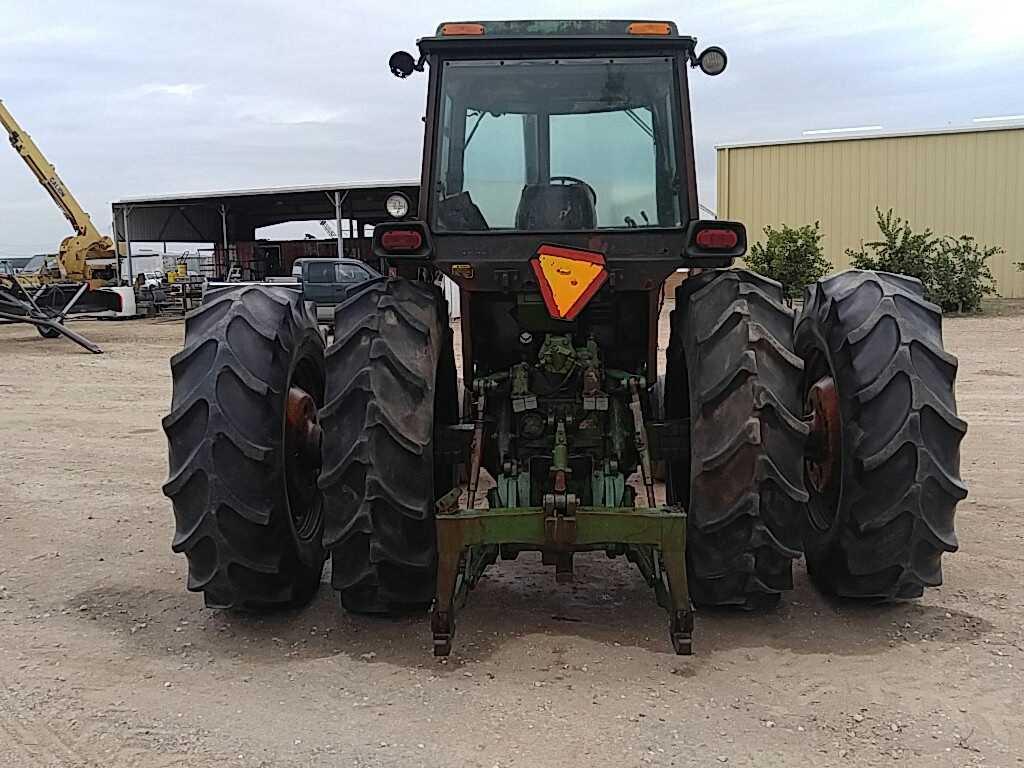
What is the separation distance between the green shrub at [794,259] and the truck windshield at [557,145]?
19914mm

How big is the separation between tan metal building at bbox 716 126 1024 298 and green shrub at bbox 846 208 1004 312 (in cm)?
137

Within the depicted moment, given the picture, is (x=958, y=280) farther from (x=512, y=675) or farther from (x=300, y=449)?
(x=512, y=675)

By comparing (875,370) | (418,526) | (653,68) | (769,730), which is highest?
(653,68)

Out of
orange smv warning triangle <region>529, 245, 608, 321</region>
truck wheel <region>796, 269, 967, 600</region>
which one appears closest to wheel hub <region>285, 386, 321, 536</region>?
orange smv warning triangle <region>529, 245, 608, 321</region>

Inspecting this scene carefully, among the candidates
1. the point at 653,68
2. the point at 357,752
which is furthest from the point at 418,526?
the point at 653,68

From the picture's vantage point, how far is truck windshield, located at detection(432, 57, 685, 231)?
187 inches

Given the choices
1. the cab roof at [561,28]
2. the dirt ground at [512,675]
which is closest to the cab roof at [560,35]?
the cab roof at [561,28]

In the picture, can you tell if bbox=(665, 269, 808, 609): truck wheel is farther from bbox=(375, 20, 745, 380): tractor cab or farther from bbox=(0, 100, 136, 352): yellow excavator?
bbox=(0, 100, 136, 352): yellow excavator

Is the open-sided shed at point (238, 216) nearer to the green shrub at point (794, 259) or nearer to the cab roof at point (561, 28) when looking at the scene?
the green shrub at point (794, 259)

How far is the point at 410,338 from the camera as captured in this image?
431cm

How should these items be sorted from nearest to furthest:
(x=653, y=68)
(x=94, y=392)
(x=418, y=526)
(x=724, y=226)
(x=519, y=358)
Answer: (x=418, y=526) < (x=724, y=226) < (x=653, y=68) < (x=519, y=358) < (x=94, y=392)

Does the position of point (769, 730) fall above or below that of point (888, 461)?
below

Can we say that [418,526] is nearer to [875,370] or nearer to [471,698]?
[471,698]

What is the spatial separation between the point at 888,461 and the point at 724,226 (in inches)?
47.4
